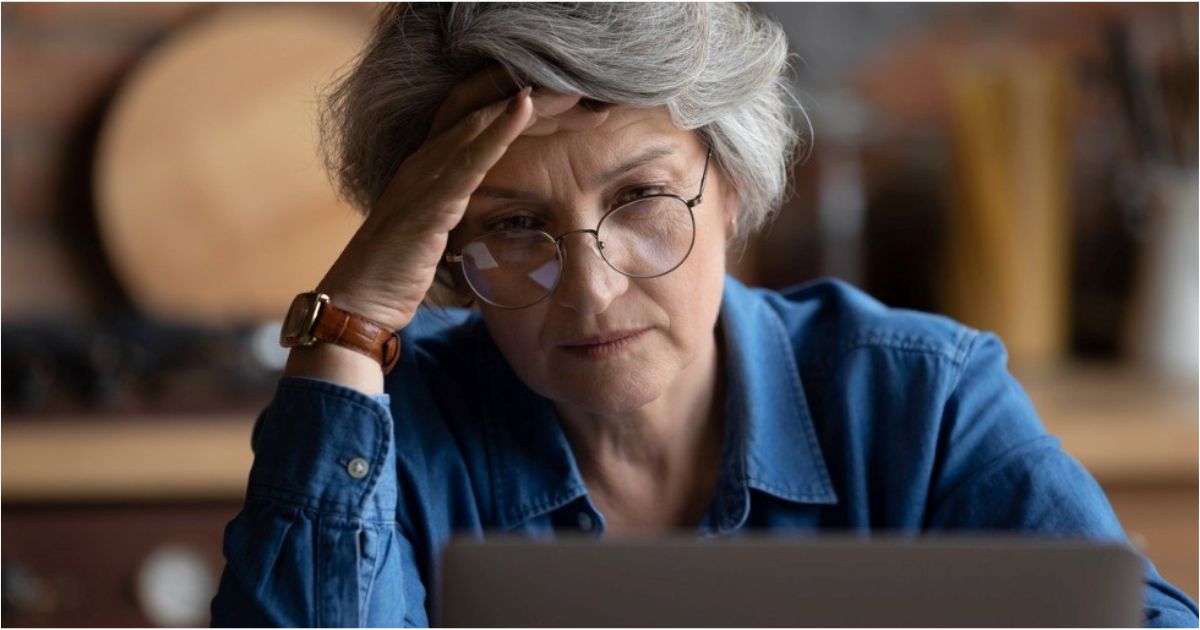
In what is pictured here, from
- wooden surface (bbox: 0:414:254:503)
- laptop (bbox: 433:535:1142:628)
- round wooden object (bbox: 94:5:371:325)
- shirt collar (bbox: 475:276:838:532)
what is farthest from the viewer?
round wooden object (bbox: 94:5:371:325)

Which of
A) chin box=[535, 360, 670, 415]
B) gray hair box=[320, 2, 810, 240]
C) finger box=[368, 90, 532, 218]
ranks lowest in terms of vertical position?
chin box=[535, 360, 670, 415]

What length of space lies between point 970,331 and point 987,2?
54.2 inches

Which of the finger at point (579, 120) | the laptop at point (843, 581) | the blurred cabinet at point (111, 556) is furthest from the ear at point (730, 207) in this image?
the blurred cabinet at point (111, 556)

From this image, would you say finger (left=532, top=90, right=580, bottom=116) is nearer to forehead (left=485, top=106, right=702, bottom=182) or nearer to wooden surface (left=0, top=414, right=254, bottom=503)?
forehead (left=485, top=106, right=702, bottom=182)

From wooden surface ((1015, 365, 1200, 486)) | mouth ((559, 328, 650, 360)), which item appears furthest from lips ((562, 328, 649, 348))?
wooden surface ((1015, 365, 1200, 486))

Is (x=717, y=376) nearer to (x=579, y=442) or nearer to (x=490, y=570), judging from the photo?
(x=579, y=442)

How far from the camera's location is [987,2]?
99.6 inches

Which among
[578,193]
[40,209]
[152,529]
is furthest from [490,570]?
[40,209]

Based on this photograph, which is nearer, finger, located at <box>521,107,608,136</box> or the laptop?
the laptop

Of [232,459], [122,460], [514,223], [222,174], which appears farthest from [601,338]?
[222,174]

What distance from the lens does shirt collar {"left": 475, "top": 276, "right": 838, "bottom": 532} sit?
1.31 meters

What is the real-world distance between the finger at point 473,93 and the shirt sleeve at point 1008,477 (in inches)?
20.9

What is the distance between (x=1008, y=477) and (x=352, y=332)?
24.1 inches

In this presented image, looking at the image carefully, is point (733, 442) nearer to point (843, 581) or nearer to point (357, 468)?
point (357, 468)
